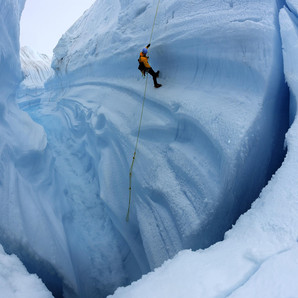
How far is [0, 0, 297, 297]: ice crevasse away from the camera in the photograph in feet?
4.35

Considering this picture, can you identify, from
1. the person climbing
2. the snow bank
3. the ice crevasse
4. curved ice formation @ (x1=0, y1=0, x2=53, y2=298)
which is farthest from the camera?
the person climbing

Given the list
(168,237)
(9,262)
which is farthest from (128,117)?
(9,262)

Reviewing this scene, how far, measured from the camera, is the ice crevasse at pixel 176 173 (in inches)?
52.2

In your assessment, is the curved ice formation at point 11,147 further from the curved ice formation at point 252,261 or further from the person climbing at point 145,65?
the person climbing at point 145,65

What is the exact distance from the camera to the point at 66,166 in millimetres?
4418

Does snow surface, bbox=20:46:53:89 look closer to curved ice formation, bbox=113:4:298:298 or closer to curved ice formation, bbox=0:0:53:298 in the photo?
curved ice formation, bbox=0:0:53:298

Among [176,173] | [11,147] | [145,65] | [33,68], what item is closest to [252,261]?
[176,173]

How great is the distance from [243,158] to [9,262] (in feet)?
7.25

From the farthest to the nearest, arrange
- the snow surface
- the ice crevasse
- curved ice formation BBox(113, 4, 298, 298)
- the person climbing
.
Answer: the snow surface < the person climbing < the ice crevasse < curved ice formation BBox(113, 4, 298, 298)

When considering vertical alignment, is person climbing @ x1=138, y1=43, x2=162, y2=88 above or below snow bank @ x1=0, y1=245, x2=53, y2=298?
above

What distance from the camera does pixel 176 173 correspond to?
94.7 inches

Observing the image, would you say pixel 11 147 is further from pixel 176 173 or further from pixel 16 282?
pixel 176 173

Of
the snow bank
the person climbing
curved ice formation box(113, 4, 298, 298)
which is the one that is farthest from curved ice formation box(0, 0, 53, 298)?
the person climbing

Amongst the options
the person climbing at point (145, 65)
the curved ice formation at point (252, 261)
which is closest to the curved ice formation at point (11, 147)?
the curved ice formation at point (252, 261)
